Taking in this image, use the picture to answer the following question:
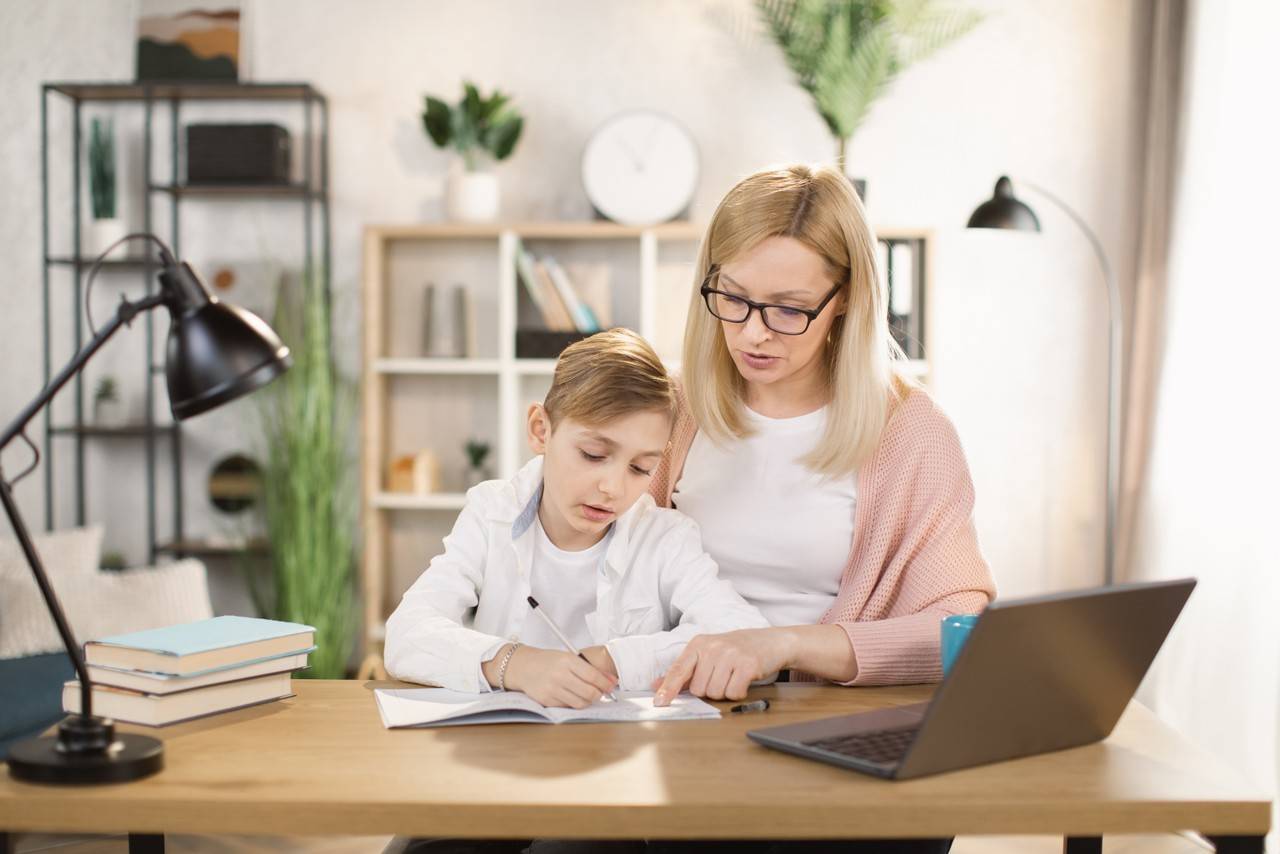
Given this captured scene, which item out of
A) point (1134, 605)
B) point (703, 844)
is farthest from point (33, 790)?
point (1134, 605)

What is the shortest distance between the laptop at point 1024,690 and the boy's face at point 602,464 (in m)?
0.43

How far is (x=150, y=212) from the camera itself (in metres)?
4.25

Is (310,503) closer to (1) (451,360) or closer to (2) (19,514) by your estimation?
(1) (451,360)

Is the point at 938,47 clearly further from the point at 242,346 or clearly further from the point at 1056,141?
the point at 242,346

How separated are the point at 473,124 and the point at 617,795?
327 cm

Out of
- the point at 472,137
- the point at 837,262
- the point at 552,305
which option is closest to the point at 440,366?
the point at 552,305

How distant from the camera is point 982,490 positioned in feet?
13.6

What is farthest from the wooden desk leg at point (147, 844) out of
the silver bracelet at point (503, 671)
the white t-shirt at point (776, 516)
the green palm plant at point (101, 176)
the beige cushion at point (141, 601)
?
the green palm plant at point (101, 176)

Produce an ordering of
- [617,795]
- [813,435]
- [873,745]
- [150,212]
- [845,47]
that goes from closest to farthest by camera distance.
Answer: [617,795], [873,745], [813,435], [845,47], [150,212]

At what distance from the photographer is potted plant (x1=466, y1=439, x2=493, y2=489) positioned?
4.09m

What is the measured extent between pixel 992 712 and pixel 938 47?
10.5 feet

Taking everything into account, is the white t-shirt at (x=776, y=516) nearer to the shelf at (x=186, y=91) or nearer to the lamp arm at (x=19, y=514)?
the lamp arm at (x=19, y=514)

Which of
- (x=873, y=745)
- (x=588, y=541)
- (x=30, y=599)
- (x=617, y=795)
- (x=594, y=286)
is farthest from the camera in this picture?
(x=594, y=286)

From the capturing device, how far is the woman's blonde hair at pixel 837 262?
64.4 inches
